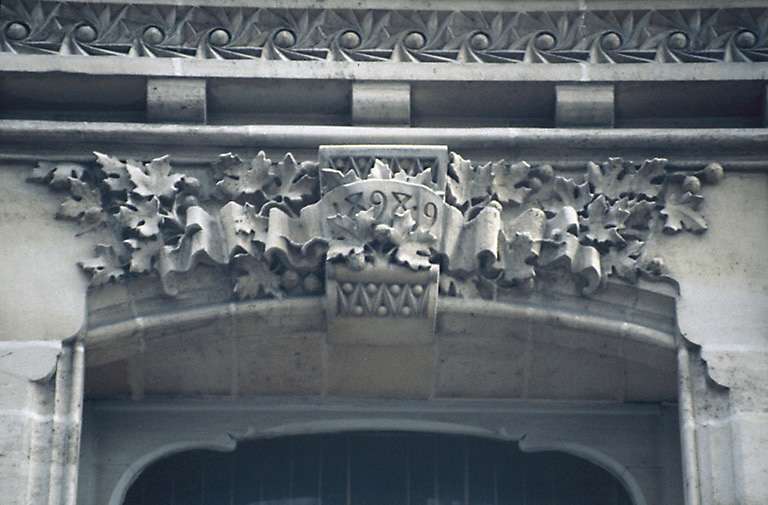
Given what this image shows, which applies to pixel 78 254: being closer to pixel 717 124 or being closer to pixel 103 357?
pixel 103 357

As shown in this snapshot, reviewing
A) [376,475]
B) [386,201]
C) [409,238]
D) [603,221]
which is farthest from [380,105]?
[376,475]

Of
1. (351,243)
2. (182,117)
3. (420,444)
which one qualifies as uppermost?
(182,117)

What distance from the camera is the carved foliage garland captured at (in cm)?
1300

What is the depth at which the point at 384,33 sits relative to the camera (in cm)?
1402

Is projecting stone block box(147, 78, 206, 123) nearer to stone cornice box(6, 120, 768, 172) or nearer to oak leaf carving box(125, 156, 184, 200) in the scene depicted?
stone cornice box(6, 120, 768, 172)

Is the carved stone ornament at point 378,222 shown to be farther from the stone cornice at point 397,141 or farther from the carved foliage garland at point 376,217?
the stone cornice at point 397,141

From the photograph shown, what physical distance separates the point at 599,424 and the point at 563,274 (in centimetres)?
108

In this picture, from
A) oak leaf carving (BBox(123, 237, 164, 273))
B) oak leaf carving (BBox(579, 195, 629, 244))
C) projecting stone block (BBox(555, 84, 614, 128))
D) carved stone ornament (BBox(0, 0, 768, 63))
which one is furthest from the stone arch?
carved stone ornament (BBox(0, 0, 768, 63))

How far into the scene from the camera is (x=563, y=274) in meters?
13.1

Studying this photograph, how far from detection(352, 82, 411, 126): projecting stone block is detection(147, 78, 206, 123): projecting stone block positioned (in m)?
0.92

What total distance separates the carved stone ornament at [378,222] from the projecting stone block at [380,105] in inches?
16.5

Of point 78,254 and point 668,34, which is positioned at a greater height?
point 668,34

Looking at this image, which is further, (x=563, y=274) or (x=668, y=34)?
(x=668, y=34)

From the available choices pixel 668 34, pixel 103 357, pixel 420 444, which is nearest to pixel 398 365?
pixel 420 444
